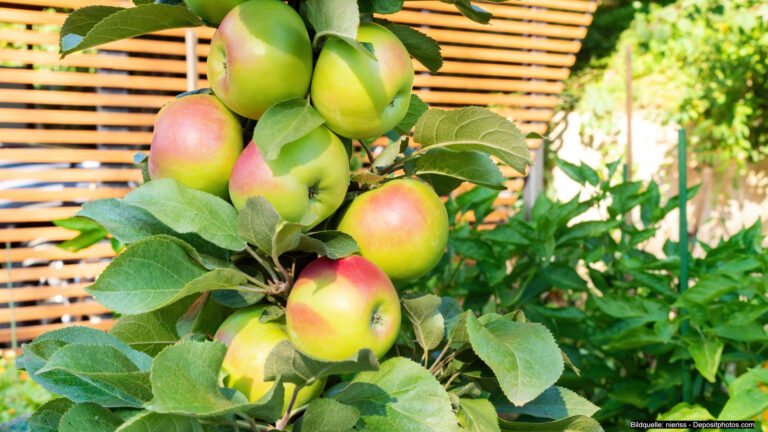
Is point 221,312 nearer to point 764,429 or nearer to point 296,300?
point 296,300

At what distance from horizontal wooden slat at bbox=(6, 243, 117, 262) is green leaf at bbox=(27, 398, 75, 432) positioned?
234 centimetres

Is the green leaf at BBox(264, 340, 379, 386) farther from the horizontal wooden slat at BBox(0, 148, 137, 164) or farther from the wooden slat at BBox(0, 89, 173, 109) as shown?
the wooden slat at BBox(0, 89, 173, 109)

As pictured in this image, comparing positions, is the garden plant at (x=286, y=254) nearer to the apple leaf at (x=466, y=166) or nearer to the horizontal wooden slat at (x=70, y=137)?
the apple leaf at (x=466, y=166)

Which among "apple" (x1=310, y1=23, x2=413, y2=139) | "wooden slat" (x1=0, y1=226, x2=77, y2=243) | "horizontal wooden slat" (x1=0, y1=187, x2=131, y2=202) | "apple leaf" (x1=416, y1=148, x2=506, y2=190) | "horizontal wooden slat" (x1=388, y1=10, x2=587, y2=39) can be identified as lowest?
"wooden slat" (x1=0, y1=226, x2=77, y2=243)

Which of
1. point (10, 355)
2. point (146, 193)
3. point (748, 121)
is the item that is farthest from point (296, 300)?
point (748, 121)

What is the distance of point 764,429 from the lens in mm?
1141

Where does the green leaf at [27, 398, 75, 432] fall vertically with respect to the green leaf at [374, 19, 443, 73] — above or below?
below

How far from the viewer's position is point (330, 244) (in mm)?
521

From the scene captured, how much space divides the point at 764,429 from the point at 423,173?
936mm

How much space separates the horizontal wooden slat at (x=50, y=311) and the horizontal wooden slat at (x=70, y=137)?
73 cm

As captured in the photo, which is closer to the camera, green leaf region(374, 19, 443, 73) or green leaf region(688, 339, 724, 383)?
green leaf region(374, 19, 443, 73)

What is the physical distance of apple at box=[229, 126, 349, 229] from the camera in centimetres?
51

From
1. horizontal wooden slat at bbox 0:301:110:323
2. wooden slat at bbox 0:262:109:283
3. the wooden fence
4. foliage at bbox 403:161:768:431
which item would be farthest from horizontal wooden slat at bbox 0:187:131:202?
foliage at bbox 403:161:768:431

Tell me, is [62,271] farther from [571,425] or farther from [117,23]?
[571,425]
